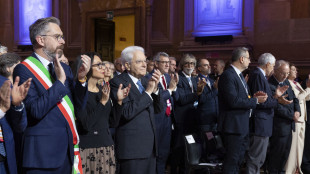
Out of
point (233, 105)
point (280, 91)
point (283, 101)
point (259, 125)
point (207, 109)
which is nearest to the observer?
point (233, 105)

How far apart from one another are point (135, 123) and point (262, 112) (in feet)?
6.90

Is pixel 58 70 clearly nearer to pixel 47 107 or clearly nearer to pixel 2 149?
pixel 47 107

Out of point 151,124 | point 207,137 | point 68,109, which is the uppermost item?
point 68,109

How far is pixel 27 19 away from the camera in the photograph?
11.8 meters

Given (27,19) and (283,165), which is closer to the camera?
(283,165)

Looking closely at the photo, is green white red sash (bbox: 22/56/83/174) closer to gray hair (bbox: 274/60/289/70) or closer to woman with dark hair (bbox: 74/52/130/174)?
woman with dark hair (bbox: 74/52/130/174)

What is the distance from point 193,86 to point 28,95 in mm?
3475

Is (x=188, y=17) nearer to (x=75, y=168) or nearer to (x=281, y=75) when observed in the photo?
(x=281, y=75)

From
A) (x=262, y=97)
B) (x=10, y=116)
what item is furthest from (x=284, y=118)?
(x=10, y=116)

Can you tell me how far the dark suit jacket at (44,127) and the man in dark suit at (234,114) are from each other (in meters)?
2.35

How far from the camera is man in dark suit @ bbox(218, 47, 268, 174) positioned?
4180 millimetres

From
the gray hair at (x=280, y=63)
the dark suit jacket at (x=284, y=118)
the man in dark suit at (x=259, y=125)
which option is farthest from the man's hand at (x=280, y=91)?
the gray hair at (x=280, y=63)

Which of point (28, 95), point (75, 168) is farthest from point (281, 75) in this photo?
point (28, 95)

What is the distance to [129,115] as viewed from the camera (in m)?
3.07
